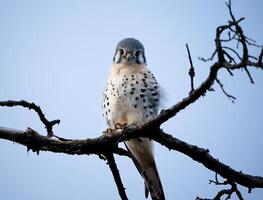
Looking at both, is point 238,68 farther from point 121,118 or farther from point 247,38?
point 121,118

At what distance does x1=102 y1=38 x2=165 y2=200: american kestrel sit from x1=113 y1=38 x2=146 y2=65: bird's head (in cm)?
15

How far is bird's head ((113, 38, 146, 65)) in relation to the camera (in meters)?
6.31

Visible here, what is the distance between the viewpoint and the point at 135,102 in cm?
561

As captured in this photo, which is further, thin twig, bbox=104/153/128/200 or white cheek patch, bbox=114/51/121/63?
white cheek patch, bbox=114/51/121/63

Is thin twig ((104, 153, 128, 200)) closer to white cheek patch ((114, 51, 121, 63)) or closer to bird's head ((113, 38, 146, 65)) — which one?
bird's head ((113, 38, 146, 65))

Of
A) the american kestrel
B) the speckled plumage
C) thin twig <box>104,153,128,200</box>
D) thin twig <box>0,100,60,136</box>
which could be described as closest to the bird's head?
the american kestrel

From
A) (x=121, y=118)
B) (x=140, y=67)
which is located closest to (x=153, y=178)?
(x=121, y=118)

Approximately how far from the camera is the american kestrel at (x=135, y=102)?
5.62 metres

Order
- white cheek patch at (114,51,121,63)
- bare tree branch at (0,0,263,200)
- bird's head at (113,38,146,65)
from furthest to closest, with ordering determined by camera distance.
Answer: white cheek patch at (114,51,121,63)
bird's head at (113,38,146,65)
bare tree branch at (0,0,263,200)

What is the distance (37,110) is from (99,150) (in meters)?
0.74

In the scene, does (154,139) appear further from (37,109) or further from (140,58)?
(140,58)

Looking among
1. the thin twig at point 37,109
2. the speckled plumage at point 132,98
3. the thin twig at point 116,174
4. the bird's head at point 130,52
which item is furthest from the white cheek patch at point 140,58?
the thin twig at point 116,174

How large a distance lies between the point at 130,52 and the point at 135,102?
1.10m

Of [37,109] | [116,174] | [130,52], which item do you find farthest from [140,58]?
[116,174]
